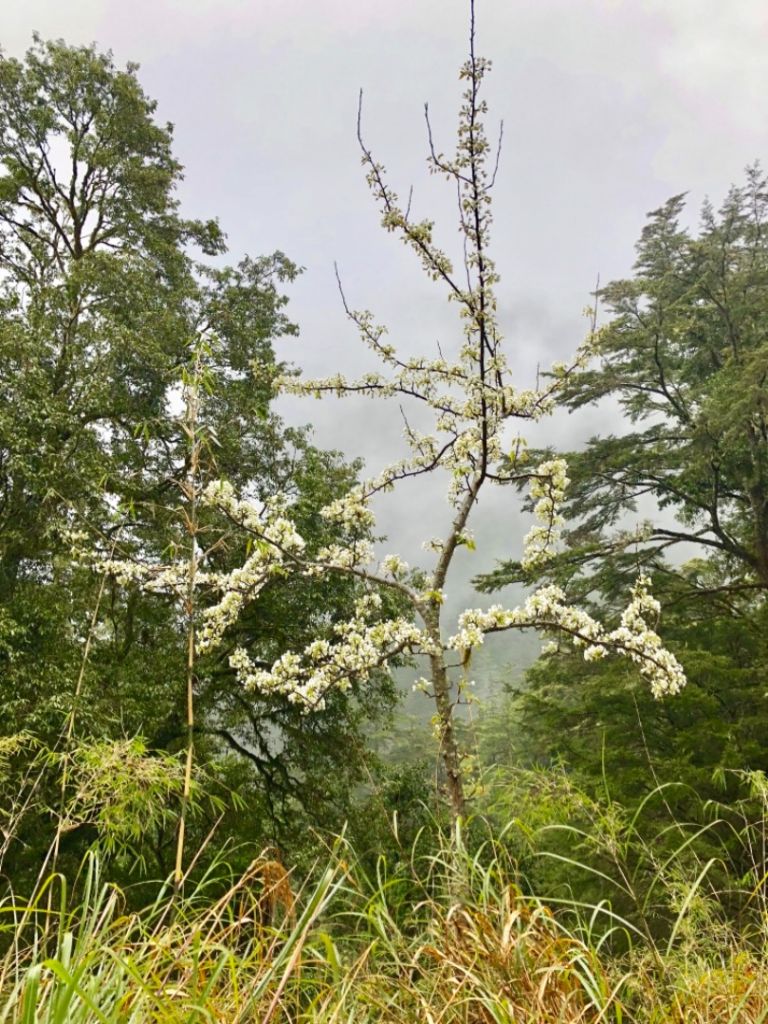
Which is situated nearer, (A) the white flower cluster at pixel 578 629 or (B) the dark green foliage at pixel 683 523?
(A) the white flower cluster at pixel 578 629

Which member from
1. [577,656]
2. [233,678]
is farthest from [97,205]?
[577,656]

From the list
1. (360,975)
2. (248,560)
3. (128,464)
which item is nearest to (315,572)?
(248,560)

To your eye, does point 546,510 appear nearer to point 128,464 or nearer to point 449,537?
point 449,537

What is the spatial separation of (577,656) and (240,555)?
242 inches

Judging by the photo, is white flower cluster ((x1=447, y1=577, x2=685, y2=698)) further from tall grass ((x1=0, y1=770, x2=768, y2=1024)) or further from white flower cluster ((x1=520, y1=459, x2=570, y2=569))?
tall grass ((x1=0, y1=770, x2=768, y2=1024))

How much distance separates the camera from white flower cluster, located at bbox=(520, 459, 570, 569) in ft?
14.1

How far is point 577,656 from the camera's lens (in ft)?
35.8

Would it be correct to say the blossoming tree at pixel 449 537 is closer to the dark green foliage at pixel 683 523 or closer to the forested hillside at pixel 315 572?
the forested hillside at pixel 315 572

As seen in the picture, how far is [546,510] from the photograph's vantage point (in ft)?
14.7

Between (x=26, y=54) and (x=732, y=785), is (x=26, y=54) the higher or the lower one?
the higher one

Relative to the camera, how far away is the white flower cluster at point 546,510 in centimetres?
430

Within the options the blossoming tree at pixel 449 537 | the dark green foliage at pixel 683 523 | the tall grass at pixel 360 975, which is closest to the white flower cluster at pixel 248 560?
the blossoming tree at pixel 449 537

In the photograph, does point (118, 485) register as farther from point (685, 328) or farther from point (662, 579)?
point (685, 328)

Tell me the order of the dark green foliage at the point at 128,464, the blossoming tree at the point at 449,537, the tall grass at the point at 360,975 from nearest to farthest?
the tall grass at the point at 360,975 → the blossoming tree at the point at 449,537 → the dark green foliage at the point at 128,464
